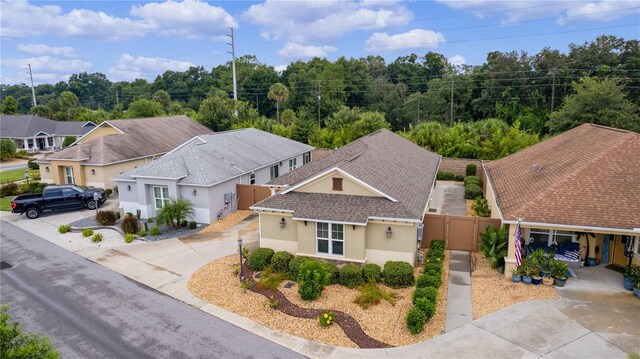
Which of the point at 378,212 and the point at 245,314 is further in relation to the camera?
the point at 378,212

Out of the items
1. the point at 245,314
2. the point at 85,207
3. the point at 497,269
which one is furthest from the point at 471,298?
the point at 85,207

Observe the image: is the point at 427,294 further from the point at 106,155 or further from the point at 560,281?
the point at 106,155

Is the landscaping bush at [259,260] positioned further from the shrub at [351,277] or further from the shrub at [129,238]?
the shrub at [129,238]

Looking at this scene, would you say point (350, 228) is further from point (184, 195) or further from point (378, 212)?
point (184, 195)

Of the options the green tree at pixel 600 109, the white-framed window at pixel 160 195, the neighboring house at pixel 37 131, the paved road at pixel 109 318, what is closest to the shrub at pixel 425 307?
the paved road at pixel 109 318

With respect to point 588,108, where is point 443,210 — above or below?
below

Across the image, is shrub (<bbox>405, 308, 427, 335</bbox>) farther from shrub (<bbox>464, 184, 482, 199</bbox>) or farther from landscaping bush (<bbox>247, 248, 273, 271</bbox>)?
shrub (<bbox>464, 184, 482, 199</bbox>)

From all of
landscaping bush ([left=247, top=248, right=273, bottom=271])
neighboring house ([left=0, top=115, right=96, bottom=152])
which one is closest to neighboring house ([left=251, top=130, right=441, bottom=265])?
landscaping bush ([left=247, top=248, right=273, bottom=271])
